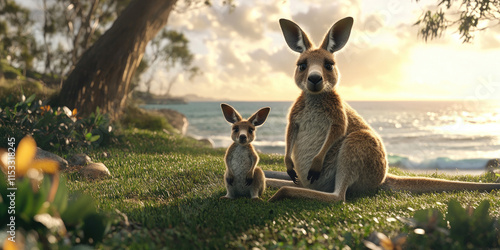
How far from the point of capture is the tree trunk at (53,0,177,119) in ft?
38.9

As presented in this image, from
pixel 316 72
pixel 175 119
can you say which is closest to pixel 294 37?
pixel 316 72

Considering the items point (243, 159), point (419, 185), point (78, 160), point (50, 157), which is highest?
point (243, 159)

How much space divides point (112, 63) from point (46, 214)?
10.2 metres

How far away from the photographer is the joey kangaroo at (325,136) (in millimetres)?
4660

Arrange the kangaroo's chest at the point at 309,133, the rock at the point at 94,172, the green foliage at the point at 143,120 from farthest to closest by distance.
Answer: the green foliage at the point at 143,120 → the rock at the point at 94,172 → the kangaroo's chest at the point at 309,133

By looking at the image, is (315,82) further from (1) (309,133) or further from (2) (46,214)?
(2) (46,214)

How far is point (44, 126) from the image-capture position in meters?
8.92

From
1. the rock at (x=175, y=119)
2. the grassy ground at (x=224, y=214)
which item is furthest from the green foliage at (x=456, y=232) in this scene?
the rock at (x=175, y=119)

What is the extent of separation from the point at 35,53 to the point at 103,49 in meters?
34.4

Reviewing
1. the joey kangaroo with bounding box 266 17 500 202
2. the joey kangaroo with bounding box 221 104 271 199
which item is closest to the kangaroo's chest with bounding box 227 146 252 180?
the joey kangaroo with bounding box 221 104 271 199

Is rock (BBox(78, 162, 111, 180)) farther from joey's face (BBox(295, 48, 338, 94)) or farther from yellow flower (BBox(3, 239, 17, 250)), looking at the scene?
yellow flower (BBox(3, 239, 17, 250))

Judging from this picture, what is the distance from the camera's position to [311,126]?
4.93m

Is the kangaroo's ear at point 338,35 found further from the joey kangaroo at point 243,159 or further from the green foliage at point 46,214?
the green foliage at point 46,214

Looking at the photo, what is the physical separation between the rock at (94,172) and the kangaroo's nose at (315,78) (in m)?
4.45
